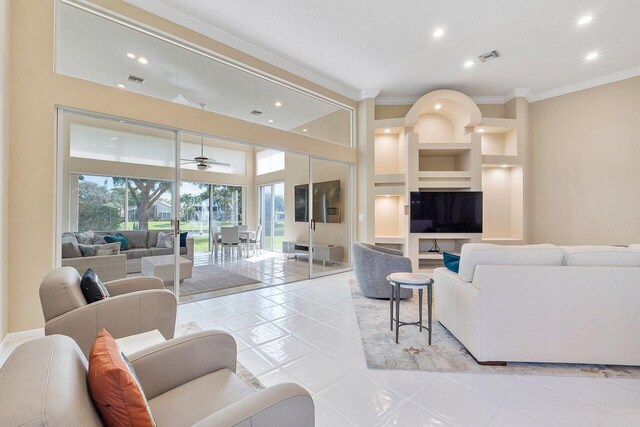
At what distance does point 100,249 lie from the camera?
3.26 metres

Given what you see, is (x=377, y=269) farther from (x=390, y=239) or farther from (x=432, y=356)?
(x=390, y=239)

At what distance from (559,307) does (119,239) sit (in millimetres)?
4496

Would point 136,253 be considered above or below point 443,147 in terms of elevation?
below

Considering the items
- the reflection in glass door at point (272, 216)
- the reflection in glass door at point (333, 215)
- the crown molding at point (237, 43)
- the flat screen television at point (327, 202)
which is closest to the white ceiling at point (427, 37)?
the crown molding at point (237, 43)

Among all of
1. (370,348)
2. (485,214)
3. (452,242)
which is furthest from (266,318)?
(485,214)

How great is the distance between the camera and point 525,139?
5645mm

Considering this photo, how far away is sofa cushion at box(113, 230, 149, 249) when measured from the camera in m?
3.42

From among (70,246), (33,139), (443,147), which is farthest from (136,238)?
(443,147)

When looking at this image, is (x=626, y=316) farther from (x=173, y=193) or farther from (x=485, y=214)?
(x=173, y=193)

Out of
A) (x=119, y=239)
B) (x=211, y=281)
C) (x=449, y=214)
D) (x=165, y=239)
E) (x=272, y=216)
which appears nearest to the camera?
(x=119, y=239)

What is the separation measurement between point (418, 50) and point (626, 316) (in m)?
4.09

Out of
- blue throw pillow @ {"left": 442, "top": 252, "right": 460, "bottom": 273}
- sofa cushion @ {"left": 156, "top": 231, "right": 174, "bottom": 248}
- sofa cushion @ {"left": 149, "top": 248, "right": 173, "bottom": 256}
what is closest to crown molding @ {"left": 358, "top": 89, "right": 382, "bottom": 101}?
blue throw pillow @ {"left": 442, "top": 252, "right": 460, "bottom": 273}

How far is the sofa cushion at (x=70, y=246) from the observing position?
2.97m

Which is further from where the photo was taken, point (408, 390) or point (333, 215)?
point (333, 215)
